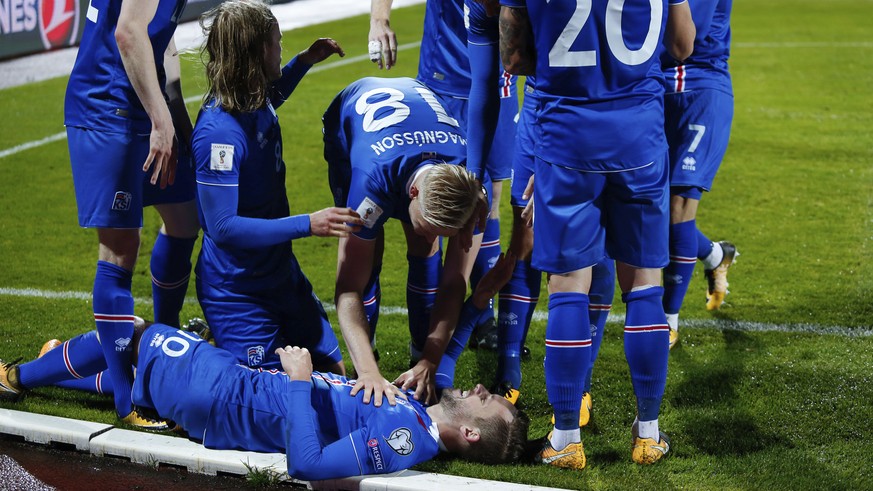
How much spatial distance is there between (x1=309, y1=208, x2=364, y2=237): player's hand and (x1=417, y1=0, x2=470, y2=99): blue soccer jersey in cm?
153

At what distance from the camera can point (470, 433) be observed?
3754 mm

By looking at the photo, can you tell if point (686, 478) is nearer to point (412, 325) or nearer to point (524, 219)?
point (524, 219)

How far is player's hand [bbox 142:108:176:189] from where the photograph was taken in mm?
3947

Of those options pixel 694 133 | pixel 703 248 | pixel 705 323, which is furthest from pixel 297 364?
pixel 703 248

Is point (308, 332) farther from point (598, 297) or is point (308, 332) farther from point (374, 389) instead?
point (598, 297)

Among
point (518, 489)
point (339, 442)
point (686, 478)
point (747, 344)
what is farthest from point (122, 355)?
point (747, 344)

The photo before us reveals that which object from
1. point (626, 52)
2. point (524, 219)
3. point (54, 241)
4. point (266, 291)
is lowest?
point (54, 241)

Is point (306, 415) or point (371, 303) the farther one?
point (371, 303)

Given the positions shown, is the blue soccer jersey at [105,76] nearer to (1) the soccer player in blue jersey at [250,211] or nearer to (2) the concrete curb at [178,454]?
(1) the soccer player in blue jersey at [250,211]

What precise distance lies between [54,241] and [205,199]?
3373 mm

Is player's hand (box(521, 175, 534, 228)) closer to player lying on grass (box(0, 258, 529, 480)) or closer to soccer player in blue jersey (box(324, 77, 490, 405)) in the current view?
soccer player in blue jersey (box(324, 77, 490, 405))

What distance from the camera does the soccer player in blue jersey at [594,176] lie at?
3475 mm

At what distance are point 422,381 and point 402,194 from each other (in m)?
0.73

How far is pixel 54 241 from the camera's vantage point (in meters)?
6.83
